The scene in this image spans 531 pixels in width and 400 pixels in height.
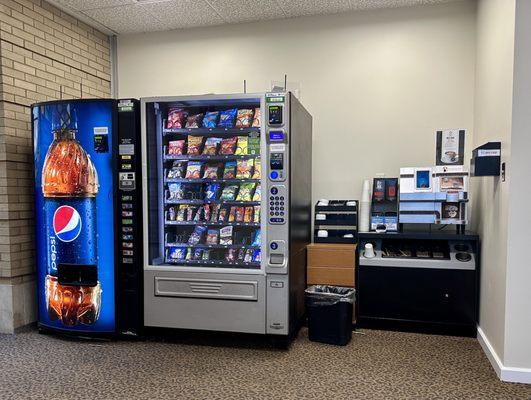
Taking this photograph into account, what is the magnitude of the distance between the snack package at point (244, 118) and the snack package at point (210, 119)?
20 centimetres

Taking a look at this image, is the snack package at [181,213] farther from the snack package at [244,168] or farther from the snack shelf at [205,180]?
the snack package at [244,168]

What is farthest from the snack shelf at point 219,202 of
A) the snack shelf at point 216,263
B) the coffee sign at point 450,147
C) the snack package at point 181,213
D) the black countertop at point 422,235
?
the coffee sign at point 450,147

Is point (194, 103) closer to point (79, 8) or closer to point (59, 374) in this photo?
point (79, 8)

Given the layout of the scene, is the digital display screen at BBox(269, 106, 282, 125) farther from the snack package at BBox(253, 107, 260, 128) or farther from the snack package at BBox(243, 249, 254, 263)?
the snack package at BBox(243, 249, 254, 263)

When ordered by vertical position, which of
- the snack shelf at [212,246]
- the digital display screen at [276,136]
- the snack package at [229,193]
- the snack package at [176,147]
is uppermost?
the digital display screen at [276,136]

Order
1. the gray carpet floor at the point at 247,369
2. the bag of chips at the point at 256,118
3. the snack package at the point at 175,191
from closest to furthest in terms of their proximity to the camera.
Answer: the gray carpet floor at the point at 247,369
the bag of chips at the point at 256,118
the snack package at the point at 175,191

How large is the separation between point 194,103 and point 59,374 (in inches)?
92.3

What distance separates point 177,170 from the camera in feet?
12.2

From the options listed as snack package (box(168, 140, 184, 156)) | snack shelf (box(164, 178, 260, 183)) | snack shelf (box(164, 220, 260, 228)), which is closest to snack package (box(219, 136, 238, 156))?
snack shelf (box(164, 178, 260, 183))

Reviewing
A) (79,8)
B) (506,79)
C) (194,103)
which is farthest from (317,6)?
(79,8)

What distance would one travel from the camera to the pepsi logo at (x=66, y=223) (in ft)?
11.8

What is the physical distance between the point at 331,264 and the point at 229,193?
1.24 m

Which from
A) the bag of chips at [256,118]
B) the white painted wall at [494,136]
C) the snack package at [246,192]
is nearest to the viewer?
the white painted wall at [494,136]

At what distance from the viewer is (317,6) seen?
13.8 feet
